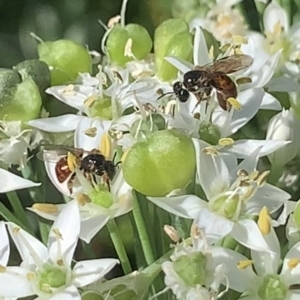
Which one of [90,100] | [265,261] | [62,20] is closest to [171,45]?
[90,100]

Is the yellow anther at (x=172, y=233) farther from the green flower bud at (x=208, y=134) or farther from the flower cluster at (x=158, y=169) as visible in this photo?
the green flower bud at (x=208, y=134)

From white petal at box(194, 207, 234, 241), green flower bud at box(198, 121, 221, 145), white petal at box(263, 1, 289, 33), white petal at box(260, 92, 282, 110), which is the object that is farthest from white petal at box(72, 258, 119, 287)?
white petal at box(263, 1, 289, 33)

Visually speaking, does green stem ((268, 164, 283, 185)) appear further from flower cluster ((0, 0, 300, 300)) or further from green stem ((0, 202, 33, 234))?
green stem ((0, 202, 33, 234))

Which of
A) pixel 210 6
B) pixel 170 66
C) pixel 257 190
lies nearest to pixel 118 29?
pixel 170 66

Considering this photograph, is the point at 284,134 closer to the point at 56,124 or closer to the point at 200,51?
the point at 200,51

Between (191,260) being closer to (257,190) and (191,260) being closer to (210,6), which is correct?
(257,190)

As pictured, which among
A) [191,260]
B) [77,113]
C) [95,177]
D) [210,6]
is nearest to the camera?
[191,260]

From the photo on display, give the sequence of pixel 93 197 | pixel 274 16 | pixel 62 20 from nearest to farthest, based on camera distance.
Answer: pixel 93 197
pixel 274 16
pixel 62 20
